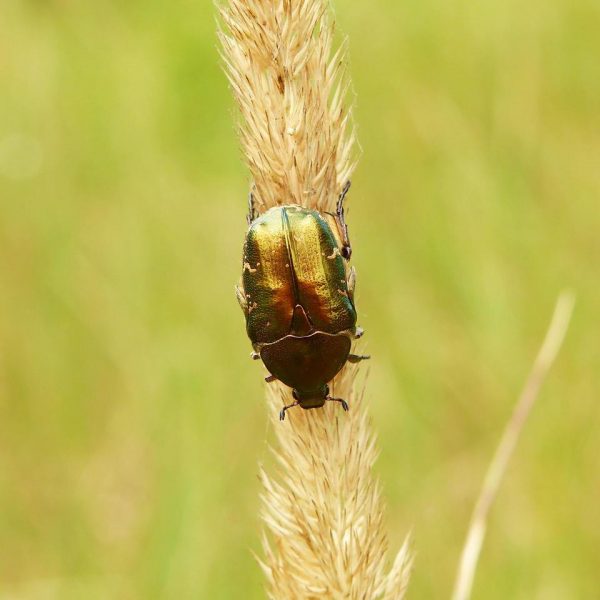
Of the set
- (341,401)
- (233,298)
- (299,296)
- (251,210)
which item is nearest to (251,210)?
(251,210)

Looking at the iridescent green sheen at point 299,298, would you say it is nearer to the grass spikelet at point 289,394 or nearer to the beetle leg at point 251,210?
the beetle leg at point 251,210

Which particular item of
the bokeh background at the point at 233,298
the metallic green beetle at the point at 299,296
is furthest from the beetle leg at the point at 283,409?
the bokeh background at the point at 233,298

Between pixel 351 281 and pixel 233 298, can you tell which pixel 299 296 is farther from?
pixel 233 298

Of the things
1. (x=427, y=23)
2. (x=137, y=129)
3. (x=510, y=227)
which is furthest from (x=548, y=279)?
(x=137, y=129)

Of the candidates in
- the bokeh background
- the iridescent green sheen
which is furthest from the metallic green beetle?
the bokeh background

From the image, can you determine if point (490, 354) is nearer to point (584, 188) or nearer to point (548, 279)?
point (548, 279)

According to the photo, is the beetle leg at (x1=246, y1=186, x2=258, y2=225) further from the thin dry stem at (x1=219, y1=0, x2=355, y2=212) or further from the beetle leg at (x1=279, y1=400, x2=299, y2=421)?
Result: the beetle leg at (x1=279, y1=400, x2=299, y2=421)
